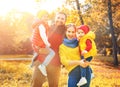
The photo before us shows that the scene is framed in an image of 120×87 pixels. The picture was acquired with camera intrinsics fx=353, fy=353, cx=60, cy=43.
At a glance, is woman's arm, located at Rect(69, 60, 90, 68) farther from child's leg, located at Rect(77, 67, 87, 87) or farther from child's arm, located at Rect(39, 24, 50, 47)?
child's arm, located at Rect(39, 24, 50, 47)

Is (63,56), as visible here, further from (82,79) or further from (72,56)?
(82,79)

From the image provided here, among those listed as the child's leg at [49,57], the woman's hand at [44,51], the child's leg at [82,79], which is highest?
the woman's hand at [44,51]

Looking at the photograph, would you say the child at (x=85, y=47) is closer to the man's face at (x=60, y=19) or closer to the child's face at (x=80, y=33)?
the child's face at (x=80, y=33)

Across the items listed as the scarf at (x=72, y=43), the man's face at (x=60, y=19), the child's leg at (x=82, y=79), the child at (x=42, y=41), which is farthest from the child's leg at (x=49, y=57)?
the child's leg at (x=82, y=79)

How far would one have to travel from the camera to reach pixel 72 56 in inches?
228

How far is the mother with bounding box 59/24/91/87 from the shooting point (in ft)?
18.9

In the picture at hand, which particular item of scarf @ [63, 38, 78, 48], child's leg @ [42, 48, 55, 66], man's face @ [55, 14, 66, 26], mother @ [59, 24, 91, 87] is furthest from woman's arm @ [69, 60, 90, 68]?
man's face @ [55, 14, 66, 26]

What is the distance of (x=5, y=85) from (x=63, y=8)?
40.5 ft

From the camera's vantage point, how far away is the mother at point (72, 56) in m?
5.77

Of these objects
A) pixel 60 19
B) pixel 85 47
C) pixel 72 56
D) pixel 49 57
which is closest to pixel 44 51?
pixel 49 57

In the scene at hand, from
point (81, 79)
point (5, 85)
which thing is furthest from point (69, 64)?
point (5, 85)

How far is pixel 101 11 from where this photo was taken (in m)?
24.2

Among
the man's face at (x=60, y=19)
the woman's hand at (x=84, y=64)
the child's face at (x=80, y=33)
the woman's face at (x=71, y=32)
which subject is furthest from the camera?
the man's face at (x=60, y=19)

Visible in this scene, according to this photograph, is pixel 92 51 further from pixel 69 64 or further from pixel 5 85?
pixel 5 85
